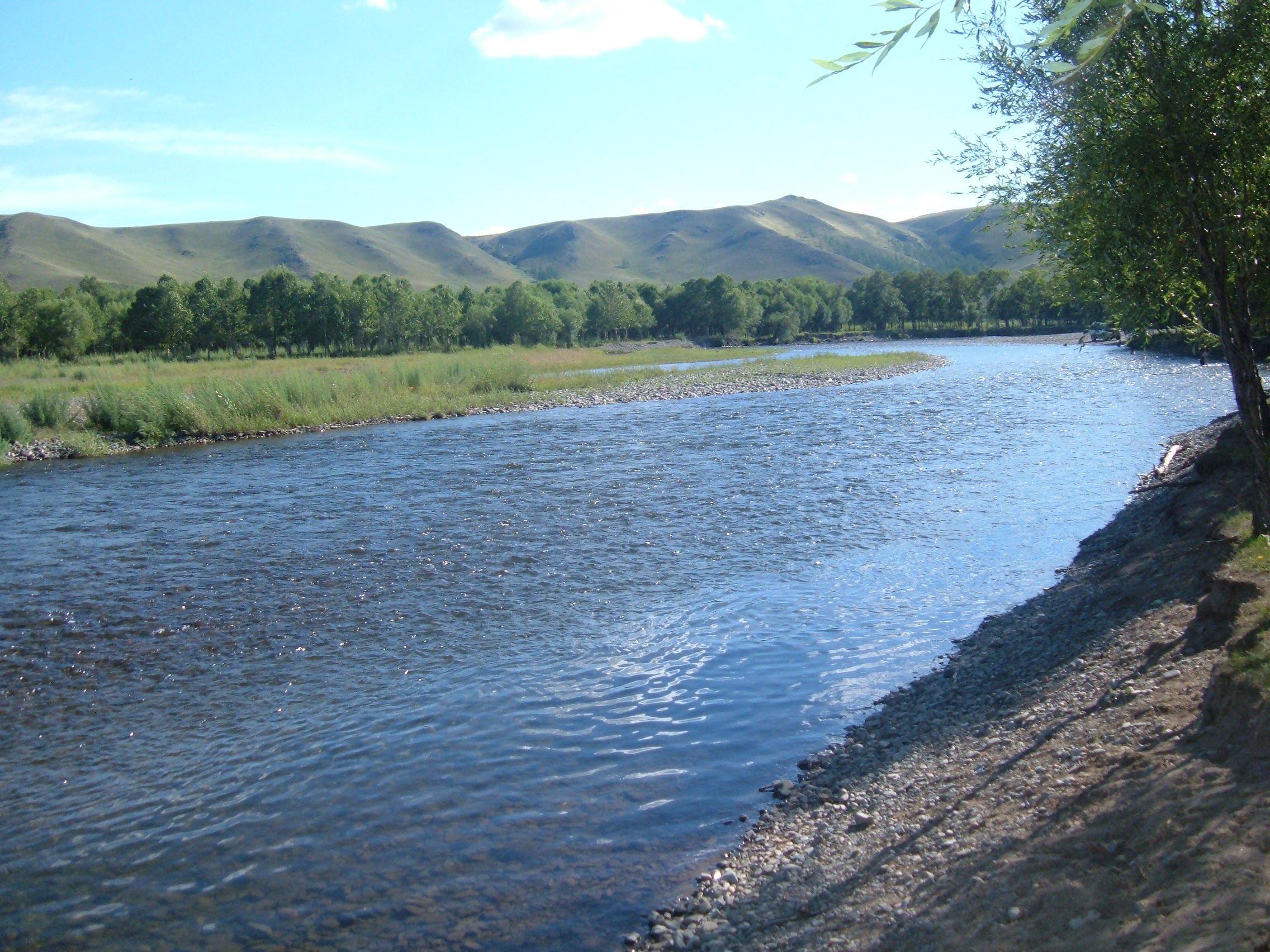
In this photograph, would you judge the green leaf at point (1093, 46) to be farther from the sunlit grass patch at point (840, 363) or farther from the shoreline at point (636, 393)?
the sunlit grass patch at point (840, 363)

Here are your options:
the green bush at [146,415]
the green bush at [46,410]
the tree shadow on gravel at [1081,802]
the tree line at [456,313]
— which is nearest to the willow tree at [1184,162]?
the tree shadow on gravel at [1081,802]

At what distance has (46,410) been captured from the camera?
42062mm

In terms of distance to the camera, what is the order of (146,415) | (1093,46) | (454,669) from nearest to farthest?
(1093,46), (454,669), (146,415)

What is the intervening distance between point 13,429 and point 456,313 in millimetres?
79420

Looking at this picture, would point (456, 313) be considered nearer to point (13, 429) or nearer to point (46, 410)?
point (46, 410)

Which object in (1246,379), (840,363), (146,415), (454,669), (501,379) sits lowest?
(454,669)

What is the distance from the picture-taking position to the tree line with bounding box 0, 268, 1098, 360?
8800 cm

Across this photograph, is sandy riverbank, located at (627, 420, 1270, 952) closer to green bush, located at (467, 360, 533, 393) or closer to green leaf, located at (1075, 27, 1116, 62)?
green leaf, located at (1075, 27, 1116, 62)

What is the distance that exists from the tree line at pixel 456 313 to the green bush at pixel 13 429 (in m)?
42.6

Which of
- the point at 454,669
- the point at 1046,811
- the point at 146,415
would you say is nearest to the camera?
the point at 1046,811

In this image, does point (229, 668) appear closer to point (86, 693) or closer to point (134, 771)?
point (86, 693)

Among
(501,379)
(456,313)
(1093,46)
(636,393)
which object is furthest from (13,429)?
(456,313)

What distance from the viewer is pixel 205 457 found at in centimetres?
3700

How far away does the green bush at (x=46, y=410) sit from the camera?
41844mm
